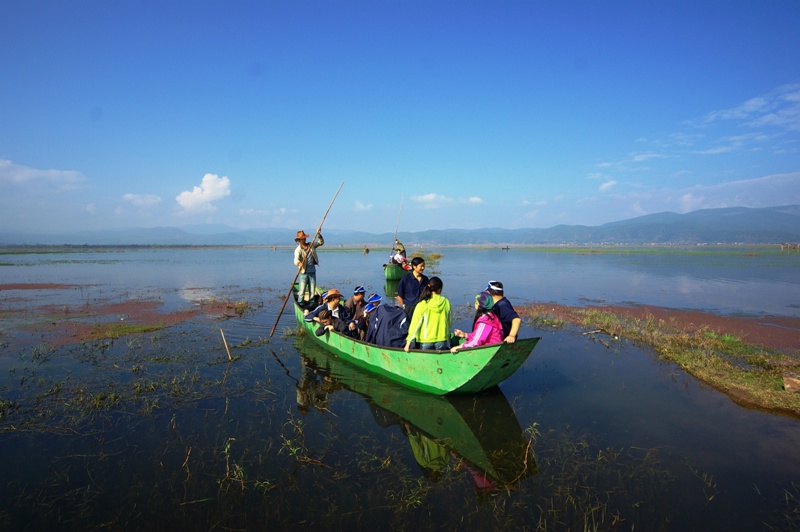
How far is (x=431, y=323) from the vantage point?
7.31 m

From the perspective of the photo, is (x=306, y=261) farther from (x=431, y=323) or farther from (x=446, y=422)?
(x=446, y=422)

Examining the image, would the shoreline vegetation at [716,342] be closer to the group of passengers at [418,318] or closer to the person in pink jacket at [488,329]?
the person in pink jacket at [488,329]

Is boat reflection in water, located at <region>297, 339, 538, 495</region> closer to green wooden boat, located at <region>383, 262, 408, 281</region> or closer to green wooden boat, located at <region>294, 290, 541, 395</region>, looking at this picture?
green wooden boat, located at <region>294, 290, 541, 395</region>

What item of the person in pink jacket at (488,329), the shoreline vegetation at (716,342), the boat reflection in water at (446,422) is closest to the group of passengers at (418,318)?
the person in pink jacket at (488,329)

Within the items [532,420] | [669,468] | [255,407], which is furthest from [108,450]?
[669,468]

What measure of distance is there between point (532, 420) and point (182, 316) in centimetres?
1347

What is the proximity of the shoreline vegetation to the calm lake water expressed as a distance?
526mm

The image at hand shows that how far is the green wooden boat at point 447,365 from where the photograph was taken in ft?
20.9

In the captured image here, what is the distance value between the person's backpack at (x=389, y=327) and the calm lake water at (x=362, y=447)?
1.00 meters

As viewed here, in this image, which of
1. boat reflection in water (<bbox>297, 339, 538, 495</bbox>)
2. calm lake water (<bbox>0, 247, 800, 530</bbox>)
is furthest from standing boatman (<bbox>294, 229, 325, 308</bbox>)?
boat reflection in water (<bbox>297, 339, 538, 495</bbox>)

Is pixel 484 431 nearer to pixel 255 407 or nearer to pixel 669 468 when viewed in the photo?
pixel 669 468

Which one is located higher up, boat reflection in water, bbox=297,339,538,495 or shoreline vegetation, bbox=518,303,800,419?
shoreline vegetation, bbox=518,303,800,419

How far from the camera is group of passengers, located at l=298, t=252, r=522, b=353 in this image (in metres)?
6.81

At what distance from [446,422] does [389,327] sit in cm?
231
